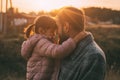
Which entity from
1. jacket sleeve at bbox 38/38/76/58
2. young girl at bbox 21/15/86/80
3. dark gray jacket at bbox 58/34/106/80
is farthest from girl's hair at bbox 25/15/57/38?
dark gray jacket at bbox 58/34/106/80

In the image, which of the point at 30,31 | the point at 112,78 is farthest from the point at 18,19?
the point at 30,31

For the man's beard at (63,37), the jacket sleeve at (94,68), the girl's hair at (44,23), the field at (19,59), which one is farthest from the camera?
the field at (19,59)

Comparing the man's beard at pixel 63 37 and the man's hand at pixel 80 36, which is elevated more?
the man's hand at pixel 80 36

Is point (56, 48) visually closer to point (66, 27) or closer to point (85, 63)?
point (66, 27)

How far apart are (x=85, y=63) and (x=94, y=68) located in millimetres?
87

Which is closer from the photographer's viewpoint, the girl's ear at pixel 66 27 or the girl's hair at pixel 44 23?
the girl's ear at pixel 66 27

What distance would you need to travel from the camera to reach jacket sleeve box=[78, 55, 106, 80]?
3.76 metres

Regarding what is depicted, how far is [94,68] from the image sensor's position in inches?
148

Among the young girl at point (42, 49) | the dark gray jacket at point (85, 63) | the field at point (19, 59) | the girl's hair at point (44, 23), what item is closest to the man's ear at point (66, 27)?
the dark gray jacket at point (85, 63)

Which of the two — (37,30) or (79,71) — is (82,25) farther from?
(37,30)

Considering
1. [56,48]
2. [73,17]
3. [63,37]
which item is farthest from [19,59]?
[73,17]

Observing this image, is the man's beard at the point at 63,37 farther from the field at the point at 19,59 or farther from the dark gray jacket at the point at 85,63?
the field at the point at 19,59

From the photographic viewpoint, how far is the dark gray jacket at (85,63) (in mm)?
3771

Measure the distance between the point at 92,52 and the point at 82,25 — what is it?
0.71ft
